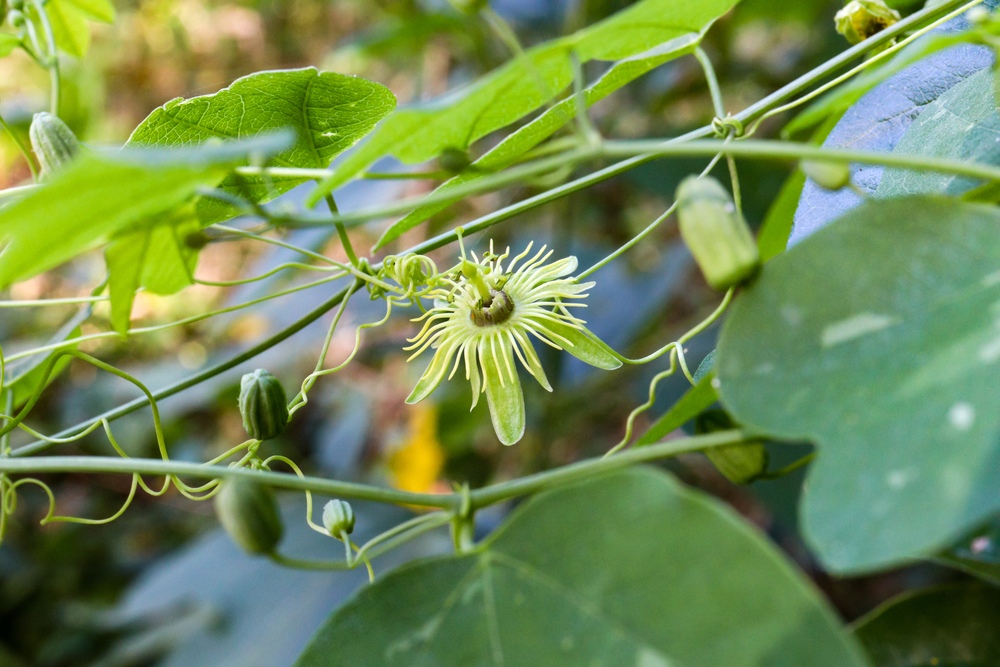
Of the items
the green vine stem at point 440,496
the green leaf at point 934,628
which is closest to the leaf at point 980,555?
the green leaf at point 934,628

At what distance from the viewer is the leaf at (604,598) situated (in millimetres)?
249

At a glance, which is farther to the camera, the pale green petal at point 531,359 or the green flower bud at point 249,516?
the pale green petal at point 531,359

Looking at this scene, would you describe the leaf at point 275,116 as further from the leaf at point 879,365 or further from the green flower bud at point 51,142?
the leaf at point 879,365

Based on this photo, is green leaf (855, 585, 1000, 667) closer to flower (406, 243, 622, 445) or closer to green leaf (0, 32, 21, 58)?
flower (406, 243, 622, 445)

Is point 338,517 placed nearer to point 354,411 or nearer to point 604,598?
point 604,598

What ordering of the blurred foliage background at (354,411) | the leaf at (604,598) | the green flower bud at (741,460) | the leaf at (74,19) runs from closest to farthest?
1. the leaf at (604,598)
2. the green flower bud at (741,460)
3. the leaf at (74,19)
4. the blurred foliage background at (354,411)

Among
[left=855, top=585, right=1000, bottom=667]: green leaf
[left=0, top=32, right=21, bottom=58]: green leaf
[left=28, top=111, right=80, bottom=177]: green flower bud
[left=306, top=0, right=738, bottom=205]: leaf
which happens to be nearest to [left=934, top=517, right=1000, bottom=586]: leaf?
[left=855, top=585, right=1000, bottom=667]: green leaf

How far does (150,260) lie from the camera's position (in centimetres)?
41

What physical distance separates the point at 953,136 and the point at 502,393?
0.28 meters

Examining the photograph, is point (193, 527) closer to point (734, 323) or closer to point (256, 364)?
point (256, 364)

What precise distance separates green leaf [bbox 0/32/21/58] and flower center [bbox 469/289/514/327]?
0.35 meters

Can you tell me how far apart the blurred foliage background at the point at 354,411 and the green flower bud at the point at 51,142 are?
2.34ft

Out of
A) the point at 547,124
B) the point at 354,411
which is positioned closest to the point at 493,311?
the point at 547,124

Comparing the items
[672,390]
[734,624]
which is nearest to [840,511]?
[734,624]
